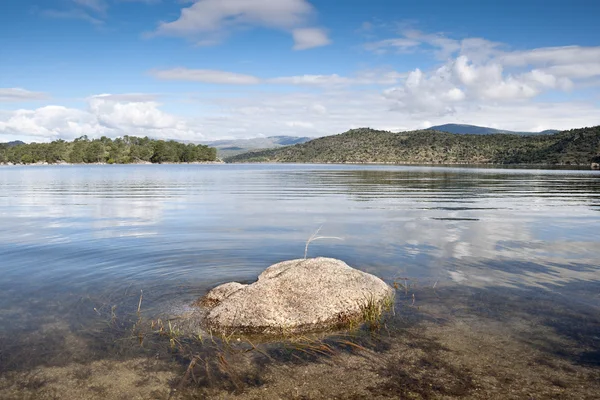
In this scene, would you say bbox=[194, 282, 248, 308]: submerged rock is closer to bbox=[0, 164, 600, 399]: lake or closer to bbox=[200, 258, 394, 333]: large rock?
bbox=[200, 258, 394, 333]: large rock

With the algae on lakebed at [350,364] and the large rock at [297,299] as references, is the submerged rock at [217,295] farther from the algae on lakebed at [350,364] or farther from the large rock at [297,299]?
the algae on lakebed at [350,364]

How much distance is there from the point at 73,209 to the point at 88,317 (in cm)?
2341

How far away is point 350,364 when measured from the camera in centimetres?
770

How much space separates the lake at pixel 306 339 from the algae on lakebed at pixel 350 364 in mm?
32

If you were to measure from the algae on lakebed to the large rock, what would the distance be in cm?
64

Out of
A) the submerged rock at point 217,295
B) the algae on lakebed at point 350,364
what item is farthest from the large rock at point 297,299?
the algae on lakebed at point 350,364

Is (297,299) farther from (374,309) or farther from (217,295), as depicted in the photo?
(217,295)

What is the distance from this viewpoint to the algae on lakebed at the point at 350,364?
6.86 meters

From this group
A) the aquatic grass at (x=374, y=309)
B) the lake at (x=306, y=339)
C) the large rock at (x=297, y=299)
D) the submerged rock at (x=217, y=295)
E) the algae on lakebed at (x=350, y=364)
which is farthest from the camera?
the submerged rock at (x=217, y=295)

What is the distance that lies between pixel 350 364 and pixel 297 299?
Answer: 8.22ft

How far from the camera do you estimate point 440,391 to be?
6789 mm

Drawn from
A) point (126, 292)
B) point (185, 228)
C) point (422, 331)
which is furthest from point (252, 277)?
point (185, 228)

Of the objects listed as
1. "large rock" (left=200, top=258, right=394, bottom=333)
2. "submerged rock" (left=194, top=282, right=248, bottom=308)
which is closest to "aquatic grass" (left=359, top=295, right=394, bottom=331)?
"large rock" (left=200, top=258, right=394, bottom=333)

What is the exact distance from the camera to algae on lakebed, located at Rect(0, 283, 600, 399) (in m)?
6.86
